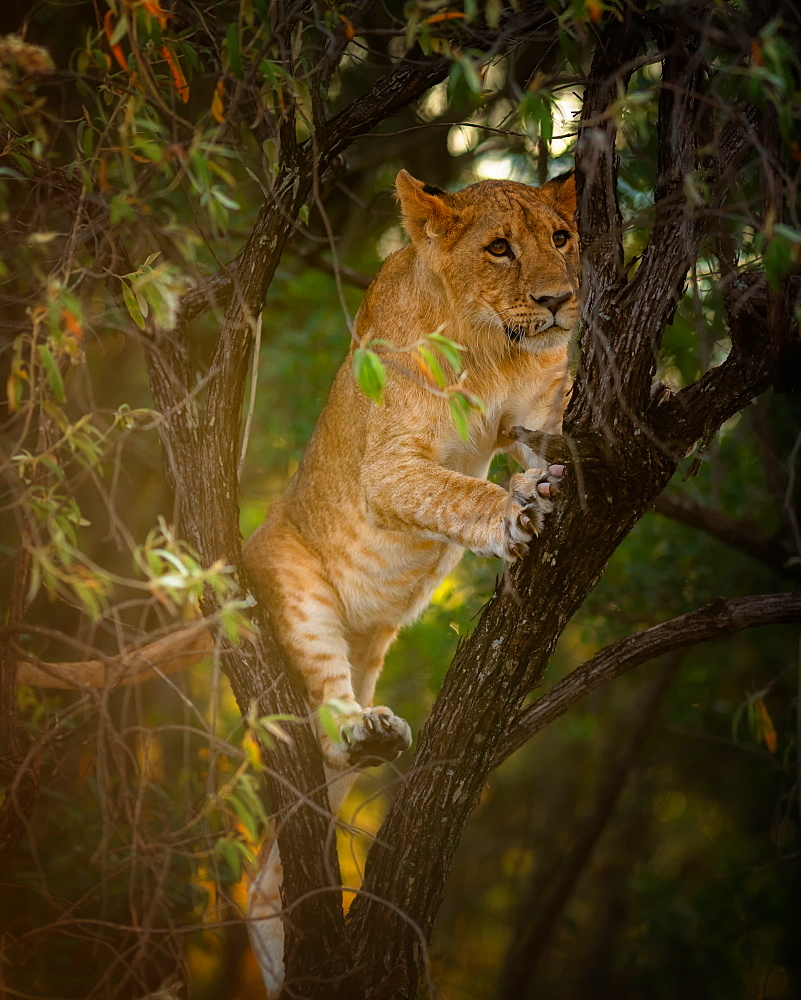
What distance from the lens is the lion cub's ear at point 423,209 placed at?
13.2 ft

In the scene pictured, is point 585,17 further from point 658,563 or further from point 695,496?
point 658,563

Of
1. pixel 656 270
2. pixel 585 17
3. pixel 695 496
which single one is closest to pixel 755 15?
pixel 585 17

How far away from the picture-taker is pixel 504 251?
13.0 feet

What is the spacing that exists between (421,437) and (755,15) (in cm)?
198

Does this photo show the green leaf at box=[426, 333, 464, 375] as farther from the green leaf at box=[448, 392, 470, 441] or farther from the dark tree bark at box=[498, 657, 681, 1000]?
the dark tree bark at box=[498, 657, 681, 1000]

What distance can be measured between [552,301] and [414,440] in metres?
0.77

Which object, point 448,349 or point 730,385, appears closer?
point 448,349

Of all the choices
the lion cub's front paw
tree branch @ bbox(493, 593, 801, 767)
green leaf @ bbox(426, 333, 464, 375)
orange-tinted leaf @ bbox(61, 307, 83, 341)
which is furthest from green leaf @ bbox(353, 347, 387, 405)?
tree branch @ bbox(493, 593, 801, 767)

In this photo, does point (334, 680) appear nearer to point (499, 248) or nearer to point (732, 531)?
point (499, 248)

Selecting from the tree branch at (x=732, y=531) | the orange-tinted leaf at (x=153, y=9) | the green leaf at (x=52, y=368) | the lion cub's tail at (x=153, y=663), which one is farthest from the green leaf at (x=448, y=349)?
the tree branch at (x=732, y=531)

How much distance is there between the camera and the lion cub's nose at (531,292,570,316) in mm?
3754

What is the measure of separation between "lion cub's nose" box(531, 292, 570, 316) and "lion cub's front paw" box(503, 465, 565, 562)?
2.85 feet

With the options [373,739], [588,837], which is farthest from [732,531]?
[588,837]

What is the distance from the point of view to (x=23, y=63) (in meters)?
2.53
